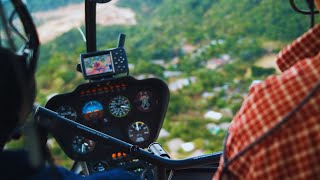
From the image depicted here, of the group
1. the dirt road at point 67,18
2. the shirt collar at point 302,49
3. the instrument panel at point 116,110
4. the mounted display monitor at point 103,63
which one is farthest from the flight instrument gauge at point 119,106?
the shirt collar at point 302,49

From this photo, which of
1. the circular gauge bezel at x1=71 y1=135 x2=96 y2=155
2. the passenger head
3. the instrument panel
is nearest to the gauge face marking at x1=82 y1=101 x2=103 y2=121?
the instrument panel

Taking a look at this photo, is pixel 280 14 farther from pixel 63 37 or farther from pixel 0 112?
pixel 0 112

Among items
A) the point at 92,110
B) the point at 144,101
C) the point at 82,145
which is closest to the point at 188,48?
the point at 144,101

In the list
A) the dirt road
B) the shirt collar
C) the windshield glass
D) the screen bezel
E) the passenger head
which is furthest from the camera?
the windshield glass

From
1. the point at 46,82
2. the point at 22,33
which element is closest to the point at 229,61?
the point at 46,82

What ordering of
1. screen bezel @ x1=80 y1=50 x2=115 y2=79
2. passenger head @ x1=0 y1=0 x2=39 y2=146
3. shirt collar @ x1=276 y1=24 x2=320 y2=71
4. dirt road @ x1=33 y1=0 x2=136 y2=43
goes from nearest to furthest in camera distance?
1. passenger head @ x1=0 y1=0 x2=39 y2=146
2. shirt collar @ x1=276 y1=24 x2=320 y2=71
3. screen bezel @ x1=80 y1=50 x2=115 y2=79
4. dirt road @ x1=33 y1=0 x2=136 y2=43

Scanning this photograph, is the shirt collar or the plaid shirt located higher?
the shirt collar

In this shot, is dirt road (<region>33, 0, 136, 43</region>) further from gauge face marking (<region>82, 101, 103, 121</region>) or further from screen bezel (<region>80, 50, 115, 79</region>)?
gauge face marking (<region>82, 101, 103, 121</region>)
